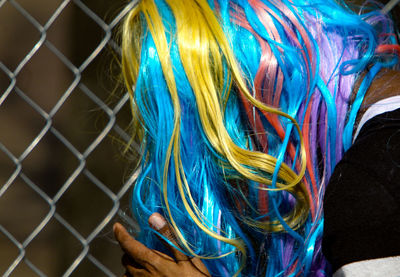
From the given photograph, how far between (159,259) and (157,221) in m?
0.07

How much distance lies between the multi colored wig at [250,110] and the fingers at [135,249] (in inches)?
2.6

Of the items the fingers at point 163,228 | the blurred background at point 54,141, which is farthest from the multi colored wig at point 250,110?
the blurred background at point 54,141

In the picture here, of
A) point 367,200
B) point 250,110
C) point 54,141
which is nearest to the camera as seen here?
point 367,200

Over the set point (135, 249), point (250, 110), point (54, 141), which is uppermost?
point (250, 110)

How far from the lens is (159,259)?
0.96m

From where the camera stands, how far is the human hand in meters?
0.94

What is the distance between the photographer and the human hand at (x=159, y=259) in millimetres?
939

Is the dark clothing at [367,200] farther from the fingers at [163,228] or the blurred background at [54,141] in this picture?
the blurred background at [54,141]

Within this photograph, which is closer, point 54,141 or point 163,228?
point 163,228

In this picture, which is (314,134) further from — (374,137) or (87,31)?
(87,31)

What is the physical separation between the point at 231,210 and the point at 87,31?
177cm

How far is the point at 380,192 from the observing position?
28.8 inches

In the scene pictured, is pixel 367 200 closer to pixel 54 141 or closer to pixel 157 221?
pixel 157 221

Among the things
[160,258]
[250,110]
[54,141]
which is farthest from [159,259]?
[54,141]
